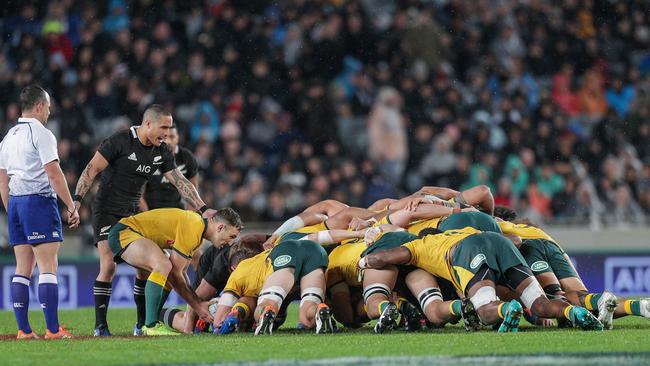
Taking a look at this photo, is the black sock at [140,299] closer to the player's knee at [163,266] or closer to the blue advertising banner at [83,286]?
the player's knee at [163,266]

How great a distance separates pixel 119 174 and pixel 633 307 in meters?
4.67

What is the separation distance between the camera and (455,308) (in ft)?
28.6

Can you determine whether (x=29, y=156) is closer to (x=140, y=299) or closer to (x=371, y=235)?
(x=140, y=299)

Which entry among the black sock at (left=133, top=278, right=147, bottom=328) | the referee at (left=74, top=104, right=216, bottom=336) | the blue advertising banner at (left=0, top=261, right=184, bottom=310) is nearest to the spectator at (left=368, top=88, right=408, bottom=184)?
the blue advertising banner at (left=0, top=261, right=184, bottom=310)

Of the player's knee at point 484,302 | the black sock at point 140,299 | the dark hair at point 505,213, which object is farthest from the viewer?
the dark hair at point 505,213

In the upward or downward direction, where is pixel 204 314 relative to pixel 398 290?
downward

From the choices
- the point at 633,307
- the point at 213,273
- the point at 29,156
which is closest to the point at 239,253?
the point at 213,273

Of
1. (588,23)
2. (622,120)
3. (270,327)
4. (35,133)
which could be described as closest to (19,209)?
(35,133)

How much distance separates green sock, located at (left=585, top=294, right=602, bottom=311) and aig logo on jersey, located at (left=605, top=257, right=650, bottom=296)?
7132mm

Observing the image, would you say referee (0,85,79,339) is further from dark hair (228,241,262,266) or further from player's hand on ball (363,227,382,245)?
player's hand on ball (363,227,382,245)

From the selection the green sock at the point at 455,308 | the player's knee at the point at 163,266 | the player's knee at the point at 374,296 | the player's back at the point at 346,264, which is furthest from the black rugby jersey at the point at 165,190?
the green sock at the point at 455,308

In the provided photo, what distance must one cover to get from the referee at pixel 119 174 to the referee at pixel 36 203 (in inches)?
32.4

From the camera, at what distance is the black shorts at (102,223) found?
10359 millimetres

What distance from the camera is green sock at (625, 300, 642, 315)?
8789 mm
